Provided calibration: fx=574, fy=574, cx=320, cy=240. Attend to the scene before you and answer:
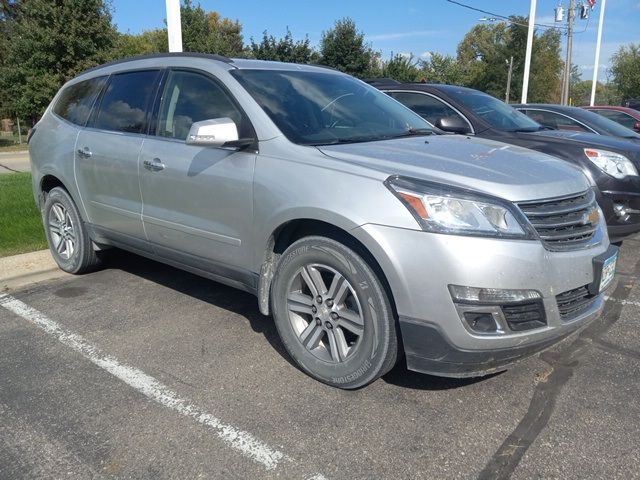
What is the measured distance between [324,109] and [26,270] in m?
3.44

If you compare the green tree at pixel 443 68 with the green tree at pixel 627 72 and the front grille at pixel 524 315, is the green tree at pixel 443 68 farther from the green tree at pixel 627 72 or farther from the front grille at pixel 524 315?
the front grille at pixel 524 315

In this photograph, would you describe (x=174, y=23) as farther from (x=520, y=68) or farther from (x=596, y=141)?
(x=520, y=68)

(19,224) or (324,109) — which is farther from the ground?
(324,109)

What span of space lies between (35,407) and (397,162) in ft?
7.50

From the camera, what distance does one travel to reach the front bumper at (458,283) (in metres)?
2.58

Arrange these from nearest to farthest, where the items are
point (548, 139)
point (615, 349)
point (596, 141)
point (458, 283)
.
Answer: point (458, 283)
point (615, 349)
point (596, 141)
point (548, 139)

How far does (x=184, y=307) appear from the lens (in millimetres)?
4418

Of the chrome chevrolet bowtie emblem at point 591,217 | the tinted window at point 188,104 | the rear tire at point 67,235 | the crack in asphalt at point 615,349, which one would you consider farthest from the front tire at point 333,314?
the rear tire at point 67,235

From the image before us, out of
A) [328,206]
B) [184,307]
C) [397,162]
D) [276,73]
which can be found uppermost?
[276,73]

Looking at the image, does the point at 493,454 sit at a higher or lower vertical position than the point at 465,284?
lower

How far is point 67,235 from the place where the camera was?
5.24m

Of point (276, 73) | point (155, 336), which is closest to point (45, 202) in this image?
point (155, 336)

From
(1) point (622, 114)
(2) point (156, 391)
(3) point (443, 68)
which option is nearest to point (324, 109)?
(2) point (156, 391)

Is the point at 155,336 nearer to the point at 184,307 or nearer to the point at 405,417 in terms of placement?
the point at 184,307
